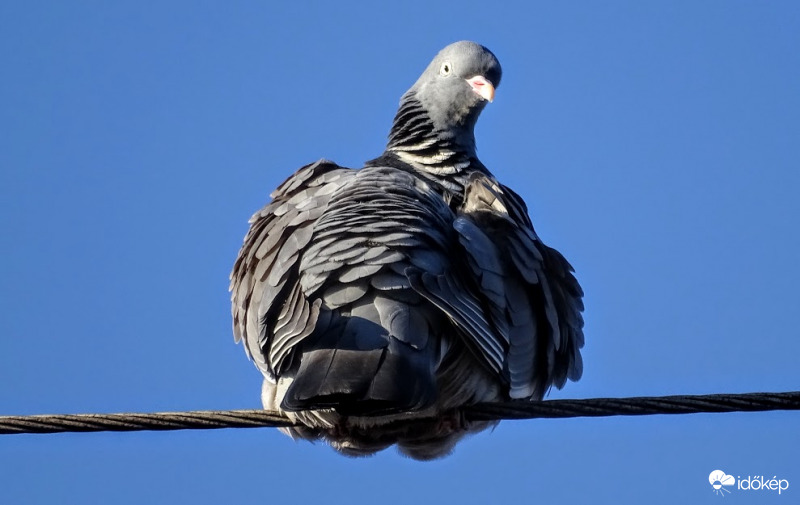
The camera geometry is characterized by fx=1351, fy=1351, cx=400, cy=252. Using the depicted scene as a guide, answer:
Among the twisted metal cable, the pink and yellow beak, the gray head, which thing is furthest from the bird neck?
the twisted metal cable

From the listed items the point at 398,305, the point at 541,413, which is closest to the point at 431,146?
the point at 398,305

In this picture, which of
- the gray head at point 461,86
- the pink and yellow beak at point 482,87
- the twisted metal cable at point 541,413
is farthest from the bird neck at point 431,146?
the twisted metal cable at point 541,413

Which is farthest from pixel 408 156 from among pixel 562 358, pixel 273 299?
pixel 273 299

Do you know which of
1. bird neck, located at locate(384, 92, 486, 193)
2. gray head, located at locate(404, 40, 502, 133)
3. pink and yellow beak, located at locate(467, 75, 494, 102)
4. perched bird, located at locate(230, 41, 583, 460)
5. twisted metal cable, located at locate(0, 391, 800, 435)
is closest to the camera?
twisted metal cable, located at locate(0, 391, 800, 435)

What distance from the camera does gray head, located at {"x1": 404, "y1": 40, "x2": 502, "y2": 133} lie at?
7062mm

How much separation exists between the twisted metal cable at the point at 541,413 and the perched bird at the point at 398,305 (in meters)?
0.37

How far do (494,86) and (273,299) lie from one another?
2486mm

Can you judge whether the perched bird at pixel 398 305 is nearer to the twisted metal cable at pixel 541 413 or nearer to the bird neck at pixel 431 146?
the bird neck at pixel 431 146

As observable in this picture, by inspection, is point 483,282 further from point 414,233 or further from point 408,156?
point 408,156

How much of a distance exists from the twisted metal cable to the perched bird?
0.37m

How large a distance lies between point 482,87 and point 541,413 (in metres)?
2.87

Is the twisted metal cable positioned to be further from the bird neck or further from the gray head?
the gray head

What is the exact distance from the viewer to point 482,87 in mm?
7023

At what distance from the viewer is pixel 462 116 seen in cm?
709
